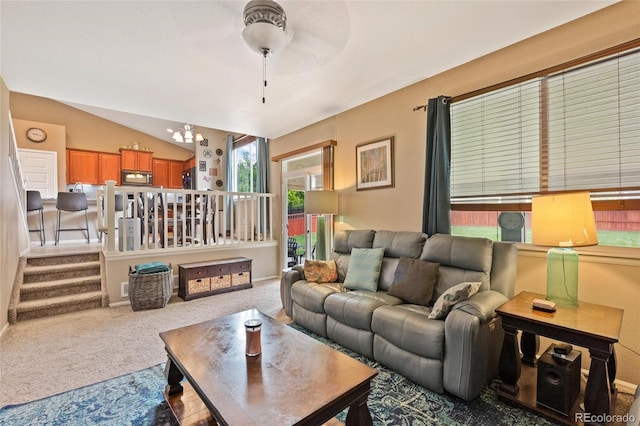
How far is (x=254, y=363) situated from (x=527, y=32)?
127 inches

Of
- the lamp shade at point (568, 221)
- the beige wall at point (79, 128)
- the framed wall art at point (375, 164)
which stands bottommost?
the lamp shade at point (568, 221)

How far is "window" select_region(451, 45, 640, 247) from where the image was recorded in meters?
2.02

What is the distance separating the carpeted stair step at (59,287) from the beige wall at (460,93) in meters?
3.49

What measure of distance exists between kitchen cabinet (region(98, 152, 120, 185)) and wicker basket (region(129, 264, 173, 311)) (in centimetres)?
474

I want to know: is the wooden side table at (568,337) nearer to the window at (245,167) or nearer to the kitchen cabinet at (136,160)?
the window at (245,167)

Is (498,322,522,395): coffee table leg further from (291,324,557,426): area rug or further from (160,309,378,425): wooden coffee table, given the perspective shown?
(160,309,378,425): wooden coffee table

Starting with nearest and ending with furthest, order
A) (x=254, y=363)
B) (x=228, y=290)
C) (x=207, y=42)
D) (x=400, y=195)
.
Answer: (x=254, y=363), (x=207, y=42), (x=400, y=195), (x=228, y=290)

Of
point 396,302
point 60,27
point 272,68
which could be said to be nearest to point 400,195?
point 396,302

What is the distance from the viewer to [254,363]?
4.87ft

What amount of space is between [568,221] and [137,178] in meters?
8.64

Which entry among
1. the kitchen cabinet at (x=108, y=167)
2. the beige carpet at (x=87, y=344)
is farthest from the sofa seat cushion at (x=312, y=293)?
the kitchen cabinet at (x=108, y=167)

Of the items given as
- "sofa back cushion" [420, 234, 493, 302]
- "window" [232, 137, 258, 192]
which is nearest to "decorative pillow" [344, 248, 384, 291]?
"sofa back cushion" [420, 234, 493, 302]

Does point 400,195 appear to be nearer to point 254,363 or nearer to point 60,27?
point 254,363

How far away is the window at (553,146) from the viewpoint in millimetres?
2018
